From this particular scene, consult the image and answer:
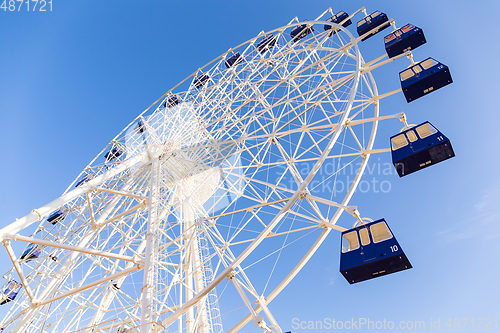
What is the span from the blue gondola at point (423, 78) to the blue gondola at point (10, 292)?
2171 centimetres

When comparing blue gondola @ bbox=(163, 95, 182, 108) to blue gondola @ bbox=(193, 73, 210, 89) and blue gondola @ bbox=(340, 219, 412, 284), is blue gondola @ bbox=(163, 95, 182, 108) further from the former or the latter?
blue gondola @ bbox=(340, 219, 412, 284)

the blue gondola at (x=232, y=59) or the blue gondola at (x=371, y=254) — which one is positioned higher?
the blue gondola at (x=232, y=59)

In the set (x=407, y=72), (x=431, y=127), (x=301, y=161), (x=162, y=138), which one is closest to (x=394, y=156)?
(x=431, y=127)

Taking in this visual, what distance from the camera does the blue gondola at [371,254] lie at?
7.21 metres

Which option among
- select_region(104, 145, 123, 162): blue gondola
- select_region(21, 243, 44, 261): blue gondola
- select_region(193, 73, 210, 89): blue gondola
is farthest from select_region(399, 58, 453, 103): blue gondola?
select_region(21, 243, 44, 261): blue gondola

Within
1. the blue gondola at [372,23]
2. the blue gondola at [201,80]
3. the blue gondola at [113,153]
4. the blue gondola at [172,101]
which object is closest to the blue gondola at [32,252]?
the blue gondola at [113,153]

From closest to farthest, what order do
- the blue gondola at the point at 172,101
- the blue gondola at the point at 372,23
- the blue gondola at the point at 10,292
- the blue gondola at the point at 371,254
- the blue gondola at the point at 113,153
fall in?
the blue gondola at the point at 371,254 → the blue gondola at the point at 372,23 → the blue gondola at the point at 10,292 → the blue gondola at the point at 172,101 → the blue gondola at the point at 113,153

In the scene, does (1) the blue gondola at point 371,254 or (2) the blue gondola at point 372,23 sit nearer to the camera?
(1) the blue gondola at point 371,254

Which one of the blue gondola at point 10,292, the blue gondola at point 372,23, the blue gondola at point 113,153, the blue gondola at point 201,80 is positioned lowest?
the blue gondola at point 10,292

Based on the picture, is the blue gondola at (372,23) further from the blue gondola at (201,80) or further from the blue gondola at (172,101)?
the blue gondola at (172,101)

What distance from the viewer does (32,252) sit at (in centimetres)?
1773

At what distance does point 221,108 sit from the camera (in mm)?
16375

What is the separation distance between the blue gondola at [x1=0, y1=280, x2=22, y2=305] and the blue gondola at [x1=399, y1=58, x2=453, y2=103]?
71.2 feet

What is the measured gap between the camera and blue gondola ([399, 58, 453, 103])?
11.8 meters
